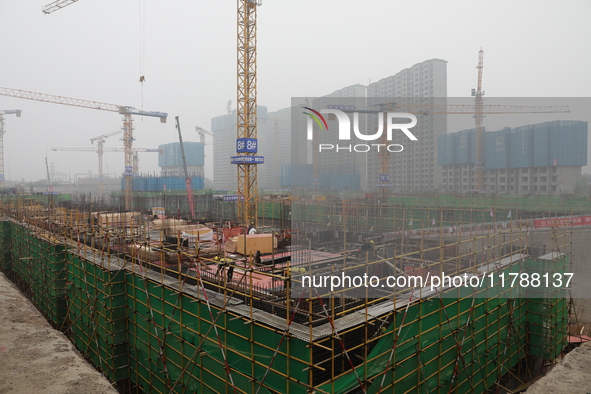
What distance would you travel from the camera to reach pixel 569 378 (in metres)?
9.58

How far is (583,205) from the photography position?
26.2m

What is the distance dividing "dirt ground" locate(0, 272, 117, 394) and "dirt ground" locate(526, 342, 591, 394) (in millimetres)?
10210

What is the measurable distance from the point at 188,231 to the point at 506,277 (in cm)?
1164

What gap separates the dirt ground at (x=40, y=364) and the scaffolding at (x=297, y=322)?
1.03 meters

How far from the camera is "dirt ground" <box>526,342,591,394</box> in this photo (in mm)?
8914

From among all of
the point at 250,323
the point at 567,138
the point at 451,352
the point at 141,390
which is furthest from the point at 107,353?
the point at 567,138

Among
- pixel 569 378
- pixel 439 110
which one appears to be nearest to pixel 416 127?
pixel 439 110

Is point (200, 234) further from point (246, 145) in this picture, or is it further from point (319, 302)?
point (246, 145)

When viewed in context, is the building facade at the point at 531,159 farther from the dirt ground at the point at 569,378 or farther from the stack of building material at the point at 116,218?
the stack of building material at the point at 116,218

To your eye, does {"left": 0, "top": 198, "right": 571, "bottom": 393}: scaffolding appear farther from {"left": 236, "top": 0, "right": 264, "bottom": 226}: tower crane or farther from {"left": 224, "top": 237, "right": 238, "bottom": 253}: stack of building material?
{"left": 236, "top": 0, "right": 264, "bottom": 226}: tower crane

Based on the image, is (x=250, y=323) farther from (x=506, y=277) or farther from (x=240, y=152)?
(x=240, y=152)

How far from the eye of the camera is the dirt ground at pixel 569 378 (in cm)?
891

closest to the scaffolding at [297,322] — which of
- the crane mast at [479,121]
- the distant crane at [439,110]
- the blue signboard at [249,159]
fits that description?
the blue signboard at [249,159]

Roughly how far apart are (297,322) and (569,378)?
26.0ft
